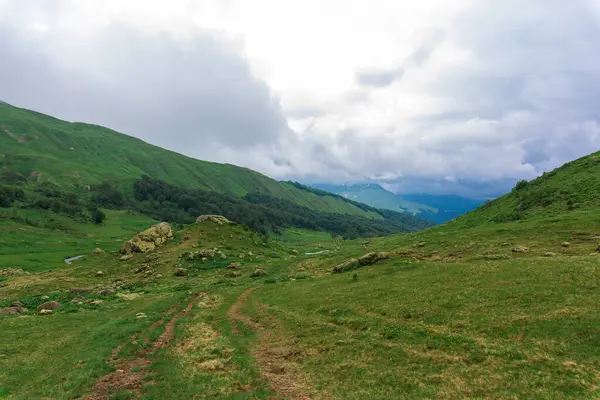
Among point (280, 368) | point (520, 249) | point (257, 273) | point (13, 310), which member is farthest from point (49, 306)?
point (520, 249)

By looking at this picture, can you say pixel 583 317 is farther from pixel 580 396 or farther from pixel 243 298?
pixel 243 298

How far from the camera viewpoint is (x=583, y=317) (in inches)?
866

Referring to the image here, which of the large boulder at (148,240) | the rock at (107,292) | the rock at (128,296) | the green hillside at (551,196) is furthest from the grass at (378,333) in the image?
the large boulder at (148,240)

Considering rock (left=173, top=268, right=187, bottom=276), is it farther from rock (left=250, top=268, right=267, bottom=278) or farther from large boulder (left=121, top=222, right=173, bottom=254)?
large boulder (left=121, top=222, right=173, bottom=254)

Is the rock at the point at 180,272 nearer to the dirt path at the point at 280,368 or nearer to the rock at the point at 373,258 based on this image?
the rock at the point at 373,258

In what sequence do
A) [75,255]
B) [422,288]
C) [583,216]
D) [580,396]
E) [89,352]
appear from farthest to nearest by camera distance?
1. [75,255]
2. [583,216]
3. [422,288]
4. [89,352]
5. [580,396]

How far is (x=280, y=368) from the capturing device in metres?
23.2

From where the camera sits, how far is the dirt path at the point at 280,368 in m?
19.3

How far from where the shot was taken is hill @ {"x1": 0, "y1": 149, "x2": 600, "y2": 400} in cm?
1897

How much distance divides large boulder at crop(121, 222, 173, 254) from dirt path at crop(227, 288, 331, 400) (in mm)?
71602

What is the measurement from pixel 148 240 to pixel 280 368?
8793 cm

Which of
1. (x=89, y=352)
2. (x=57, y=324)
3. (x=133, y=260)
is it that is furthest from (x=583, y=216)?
(x=133, y=260)

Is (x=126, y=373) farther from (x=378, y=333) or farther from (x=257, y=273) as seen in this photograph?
(x=257, y=273)

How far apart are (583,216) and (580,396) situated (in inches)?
1884
